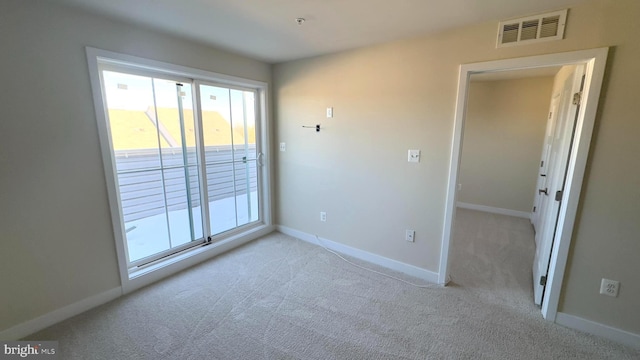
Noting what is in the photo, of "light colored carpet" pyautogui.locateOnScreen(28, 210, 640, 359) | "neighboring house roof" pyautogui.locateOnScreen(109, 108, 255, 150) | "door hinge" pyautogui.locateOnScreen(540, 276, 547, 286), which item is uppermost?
"neighboring house roof" pyautogui.locateOnScreen(109, 108, 255, 150)

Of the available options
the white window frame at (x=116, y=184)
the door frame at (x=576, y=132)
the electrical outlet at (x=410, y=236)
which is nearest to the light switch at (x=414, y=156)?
the door frame at (x=576, y=132)

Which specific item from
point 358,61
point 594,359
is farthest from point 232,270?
point 594,359

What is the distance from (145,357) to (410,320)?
6.39 ft

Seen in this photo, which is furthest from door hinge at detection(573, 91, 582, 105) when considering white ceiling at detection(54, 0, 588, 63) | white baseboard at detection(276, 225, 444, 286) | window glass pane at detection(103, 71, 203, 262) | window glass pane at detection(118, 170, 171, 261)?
window glass pane at detection(118, 170, 171, 261)

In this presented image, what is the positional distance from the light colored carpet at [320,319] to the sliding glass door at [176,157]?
53 cm

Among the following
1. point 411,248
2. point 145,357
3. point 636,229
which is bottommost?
point 145,357

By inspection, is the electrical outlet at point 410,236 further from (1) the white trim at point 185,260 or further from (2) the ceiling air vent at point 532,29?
(1) the white trim at point 185,260

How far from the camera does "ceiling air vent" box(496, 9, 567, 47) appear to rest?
A: 1.80 m

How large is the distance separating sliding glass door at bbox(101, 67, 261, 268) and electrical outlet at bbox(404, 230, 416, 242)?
7.17ft

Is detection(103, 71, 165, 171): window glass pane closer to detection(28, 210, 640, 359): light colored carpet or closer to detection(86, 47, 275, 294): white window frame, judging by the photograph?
detection(86, 47, 275, 294): white window frame

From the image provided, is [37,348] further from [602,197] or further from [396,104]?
[602,197]

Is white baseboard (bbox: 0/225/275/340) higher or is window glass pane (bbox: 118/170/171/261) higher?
window glass pane (bbox: 118/170/171/261)

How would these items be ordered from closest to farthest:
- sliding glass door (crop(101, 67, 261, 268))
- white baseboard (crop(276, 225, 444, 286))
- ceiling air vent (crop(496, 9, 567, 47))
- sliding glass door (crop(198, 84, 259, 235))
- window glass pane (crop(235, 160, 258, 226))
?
ceiling air vent (crop(496, 9, 567, 47)) → sliding glass door (crop(101, 67, 261, 268)) → white baseboard (crop(276, 225, 444, 286)) → sliding glass door (crop(198, 84, 259, 235)) → window glass pane (crop(235, 160, 258, 226))

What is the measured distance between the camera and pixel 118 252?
227 centimetres
